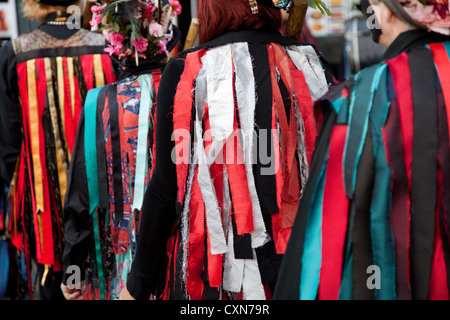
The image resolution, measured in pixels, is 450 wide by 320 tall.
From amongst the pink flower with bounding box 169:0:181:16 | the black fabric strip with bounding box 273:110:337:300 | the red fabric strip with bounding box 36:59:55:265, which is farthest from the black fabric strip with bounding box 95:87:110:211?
the black fabric strip with bounding box 273:110:337:300

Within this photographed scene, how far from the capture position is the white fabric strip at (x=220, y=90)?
163 cm

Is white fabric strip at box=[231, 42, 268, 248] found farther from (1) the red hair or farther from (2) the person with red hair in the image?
(1) the red hair

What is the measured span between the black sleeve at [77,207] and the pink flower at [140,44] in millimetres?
422

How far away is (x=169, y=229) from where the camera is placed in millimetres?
1727

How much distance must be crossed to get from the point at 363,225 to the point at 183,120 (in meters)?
0.68

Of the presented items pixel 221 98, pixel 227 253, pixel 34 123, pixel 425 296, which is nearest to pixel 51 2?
pixel 34 123

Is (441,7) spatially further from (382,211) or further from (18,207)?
(18,207)

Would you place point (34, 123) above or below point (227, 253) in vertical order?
above

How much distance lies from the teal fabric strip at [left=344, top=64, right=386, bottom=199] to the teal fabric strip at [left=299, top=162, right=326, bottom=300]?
78 millimetres

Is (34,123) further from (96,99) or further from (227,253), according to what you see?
(227,253)

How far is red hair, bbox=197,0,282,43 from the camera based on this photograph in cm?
166

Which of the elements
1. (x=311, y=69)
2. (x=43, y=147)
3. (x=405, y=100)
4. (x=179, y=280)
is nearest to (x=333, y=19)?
(x=43, y=147)

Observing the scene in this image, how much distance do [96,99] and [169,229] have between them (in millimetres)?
917

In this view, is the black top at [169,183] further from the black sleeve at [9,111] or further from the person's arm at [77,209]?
the black sleeve at [9,111]
